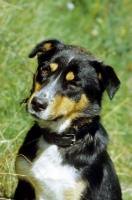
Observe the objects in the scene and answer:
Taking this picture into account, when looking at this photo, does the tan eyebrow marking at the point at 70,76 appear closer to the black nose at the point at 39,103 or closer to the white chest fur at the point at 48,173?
the black nose at the point at 39,103

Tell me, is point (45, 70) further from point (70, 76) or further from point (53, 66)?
point (70, 76)

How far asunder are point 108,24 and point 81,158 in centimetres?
454

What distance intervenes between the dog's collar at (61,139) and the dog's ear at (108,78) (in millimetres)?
559

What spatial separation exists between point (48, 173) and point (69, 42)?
3682mm

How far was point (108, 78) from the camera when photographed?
14.4 feet

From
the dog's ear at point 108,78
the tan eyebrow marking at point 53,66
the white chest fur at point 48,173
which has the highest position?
the tan eyebrow marking at point 53,66

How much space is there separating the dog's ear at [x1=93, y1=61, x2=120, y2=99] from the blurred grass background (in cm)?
104

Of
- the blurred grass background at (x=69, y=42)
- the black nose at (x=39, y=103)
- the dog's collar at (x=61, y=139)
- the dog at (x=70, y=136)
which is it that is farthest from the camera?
the blurred grass background at (x=69, y=42)

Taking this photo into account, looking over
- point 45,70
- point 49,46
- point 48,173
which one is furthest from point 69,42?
point 48,173

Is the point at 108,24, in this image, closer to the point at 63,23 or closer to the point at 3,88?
the point at 63,23

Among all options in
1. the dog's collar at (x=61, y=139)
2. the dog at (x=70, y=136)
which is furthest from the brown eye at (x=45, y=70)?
the dog's collar at (x=61, y=139)

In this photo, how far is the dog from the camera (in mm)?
4316

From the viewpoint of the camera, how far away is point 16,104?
6.02m

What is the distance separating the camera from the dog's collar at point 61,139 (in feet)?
14.6
